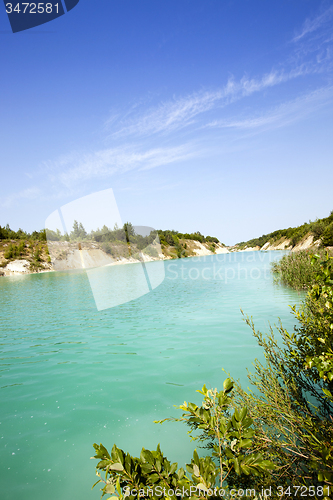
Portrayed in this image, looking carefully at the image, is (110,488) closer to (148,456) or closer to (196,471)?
(148,456)

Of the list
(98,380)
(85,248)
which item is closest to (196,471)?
(98,380)

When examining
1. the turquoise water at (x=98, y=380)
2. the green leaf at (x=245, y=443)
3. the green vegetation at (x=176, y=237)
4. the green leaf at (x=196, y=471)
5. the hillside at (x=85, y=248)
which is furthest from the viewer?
the green vegetation at (x=176, y=237)

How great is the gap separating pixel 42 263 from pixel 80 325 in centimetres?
6545

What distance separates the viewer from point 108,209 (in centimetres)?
886

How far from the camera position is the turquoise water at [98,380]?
401 centimetres

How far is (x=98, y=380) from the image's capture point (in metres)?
6.61

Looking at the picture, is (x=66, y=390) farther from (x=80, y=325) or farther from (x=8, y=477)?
(x=80, y=325)

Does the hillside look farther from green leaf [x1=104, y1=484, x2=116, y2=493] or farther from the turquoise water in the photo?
green leaf [x1=104, y1=484, x2=116, y2=493]

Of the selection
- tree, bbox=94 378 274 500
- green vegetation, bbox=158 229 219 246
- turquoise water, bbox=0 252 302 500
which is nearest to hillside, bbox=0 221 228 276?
green vegetation, bbox=158 229 219 246

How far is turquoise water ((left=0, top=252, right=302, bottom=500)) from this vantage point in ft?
13.1

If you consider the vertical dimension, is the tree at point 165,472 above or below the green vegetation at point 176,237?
below

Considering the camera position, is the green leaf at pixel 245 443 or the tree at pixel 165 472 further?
the green leaf at pixel 245 443

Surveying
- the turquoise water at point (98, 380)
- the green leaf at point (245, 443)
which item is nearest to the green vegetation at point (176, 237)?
the turquoise water at point (98, 380)

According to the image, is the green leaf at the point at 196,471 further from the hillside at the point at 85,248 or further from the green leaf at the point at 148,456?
the hillside at the point at 85,248
